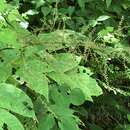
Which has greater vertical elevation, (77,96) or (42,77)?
(42,77)

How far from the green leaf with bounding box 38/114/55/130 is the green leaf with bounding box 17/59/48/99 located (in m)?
0.14

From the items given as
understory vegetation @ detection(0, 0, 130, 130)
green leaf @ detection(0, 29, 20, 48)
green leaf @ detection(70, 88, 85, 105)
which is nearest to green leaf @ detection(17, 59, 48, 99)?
understory vegetation @ detection(0, 0, 130, 130)

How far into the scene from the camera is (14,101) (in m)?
1.30

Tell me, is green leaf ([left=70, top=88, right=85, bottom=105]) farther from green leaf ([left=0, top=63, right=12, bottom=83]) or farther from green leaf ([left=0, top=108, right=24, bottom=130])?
green leaf ([left=0, top=108, right=24, bottom=130])

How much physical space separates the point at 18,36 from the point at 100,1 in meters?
1.39

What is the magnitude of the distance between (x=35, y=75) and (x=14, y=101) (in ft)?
0.62

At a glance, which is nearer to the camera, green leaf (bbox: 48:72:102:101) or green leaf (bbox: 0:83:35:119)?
green leaf (bbox: 0:83:35:119)

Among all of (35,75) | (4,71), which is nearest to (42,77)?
(35,75)

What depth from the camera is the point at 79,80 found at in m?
1.70

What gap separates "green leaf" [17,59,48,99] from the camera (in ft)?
4.70

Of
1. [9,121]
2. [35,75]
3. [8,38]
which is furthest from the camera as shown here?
[8,38]

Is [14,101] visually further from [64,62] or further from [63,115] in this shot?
[64,62]

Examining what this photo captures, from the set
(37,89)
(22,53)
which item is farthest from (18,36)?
(37,89)

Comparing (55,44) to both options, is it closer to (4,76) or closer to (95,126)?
(4,76)
